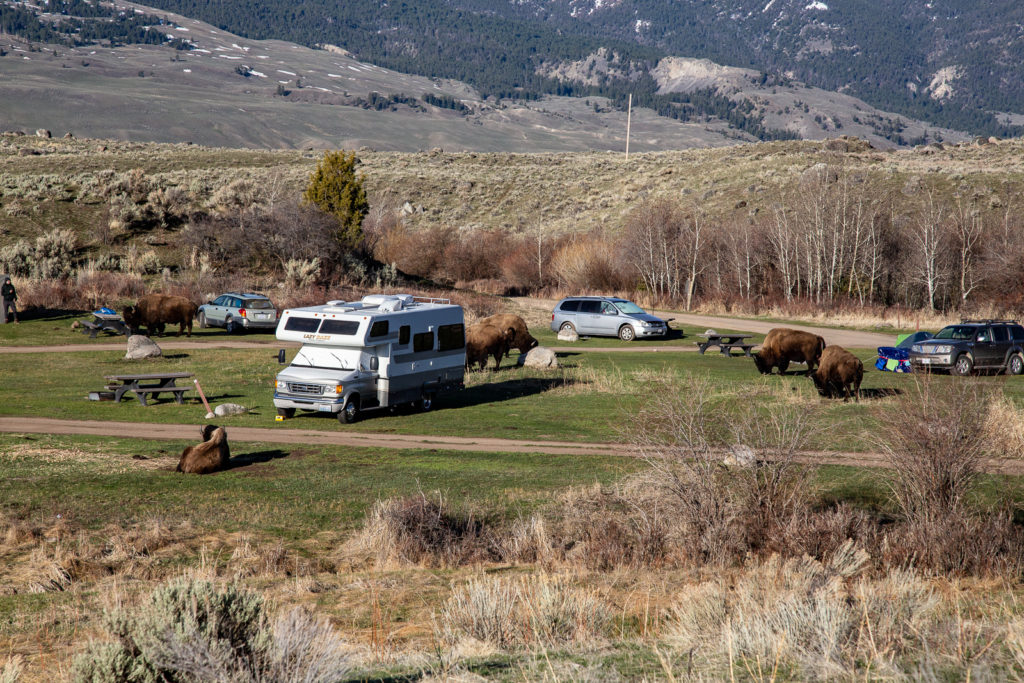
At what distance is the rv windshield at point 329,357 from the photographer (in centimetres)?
1950

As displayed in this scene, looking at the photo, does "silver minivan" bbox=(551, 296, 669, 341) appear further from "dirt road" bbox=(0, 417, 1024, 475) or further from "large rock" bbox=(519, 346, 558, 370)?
"dirt road" bbox=(0, 417, 1024, 475)

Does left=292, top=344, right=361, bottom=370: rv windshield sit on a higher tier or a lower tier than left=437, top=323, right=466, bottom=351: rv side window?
lower

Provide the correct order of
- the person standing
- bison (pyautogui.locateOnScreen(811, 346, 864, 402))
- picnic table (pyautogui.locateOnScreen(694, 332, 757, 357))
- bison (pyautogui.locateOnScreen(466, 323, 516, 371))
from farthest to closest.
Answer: the person standing, picnic table (pyautogui.locateOnScreen(694, 332, 757, 357)), bison (pyautogui.locateOnScreen(466, 323, 516, 371)), bison (pyautogui.locateOnScreen(811, 346, 864, 402))

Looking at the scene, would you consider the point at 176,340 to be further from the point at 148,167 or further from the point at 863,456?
the point at 148,167

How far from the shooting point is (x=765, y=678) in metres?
6.06

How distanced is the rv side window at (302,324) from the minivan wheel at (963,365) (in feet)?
62.1

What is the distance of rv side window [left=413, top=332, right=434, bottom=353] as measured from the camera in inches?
810

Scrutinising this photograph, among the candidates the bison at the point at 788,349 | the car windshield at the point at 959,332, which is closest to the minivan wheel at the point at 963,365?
the car windshield at the point at 959,332

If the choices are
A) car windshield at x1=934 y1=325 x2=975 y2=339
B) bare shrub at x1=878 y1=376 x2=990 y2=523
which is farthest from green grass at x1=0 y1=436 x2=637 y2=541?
car windshield at x1=934 y1=325 x2=975 y2=339

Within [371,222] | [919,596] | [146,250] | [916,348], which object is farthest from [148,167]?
[919,596]

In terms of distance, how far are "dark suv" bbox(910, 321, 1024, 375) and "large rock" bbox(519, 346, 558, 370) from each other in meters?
10.7

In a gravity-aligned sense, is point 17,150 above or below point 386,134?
below

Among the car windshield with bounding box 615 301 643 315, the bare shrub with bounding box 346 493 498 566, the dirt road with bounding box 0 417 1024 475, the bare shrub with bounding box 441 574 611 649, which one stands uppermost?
the car windshield with bounding box 615 301 643 315

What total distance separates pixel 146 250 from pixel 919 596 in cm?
4858
